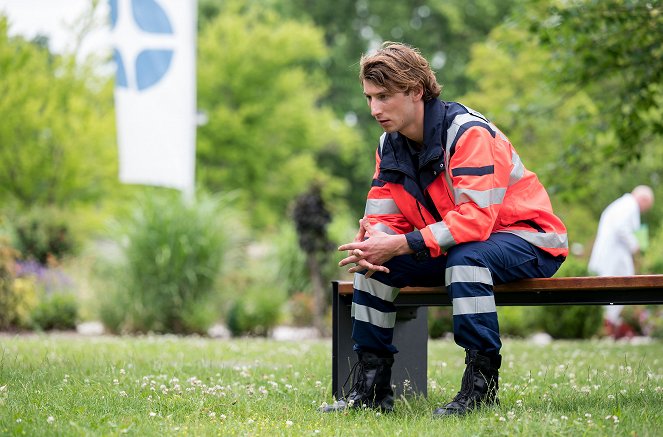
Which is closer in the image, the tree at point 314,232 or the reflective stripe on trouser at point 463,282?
the reflective stripe on trouser at point 463,282

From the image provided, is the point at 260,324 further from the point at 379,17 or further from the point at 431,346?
the point at 379,17

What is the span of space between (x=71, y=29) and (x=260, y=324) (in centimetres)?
1019

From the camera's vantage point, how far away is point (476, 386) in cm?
393

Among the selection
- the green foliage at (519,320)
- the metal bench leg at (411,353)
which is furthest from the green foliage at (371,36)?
the metal bench leg at (411,353)

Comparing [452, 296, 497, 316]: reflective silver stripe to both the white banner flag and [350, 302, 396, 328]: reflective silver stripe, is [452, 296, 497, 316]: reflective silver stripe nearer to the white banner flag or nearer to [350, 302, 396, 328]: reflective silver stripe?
[350, 302, 396, 328]: reflective silver stripe

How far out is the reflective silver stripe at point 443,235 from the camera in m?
3.90

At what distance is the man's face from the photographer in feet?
13.6

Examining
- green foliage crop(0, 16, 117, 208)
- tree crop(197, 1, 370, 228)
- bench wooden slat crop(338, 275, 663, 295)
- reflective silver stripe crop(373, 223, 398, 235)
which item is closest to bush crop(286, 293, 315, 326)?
green foliage crop(0, 16, 117, 208)

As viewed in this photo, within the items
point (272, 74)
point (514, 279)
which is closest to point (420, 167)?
point (514, 279)

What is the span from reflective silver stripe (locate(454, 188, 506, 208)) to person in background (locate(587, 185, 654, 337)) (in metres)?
8.24

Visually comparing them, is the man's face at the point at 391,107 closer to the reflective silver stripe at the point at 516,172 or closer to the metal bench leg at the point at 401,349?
the reflective silver stripe at the point at 516,172

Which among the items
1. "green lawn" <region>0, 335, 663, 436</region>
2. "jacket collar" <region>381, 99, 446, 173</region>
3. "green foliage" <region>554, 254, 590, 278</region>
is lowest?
"green foliage" <region>554, 254, 590, 278</region>

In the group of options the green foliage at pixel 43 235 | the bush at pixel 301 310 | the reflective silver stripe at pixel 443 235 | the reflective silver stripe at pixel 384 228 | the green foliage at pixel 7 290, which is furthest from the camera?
the green foliage at pixel 43 235

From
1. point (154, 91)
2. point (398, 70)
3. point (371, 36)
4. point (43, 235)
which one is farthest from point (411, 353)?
point (371, 36)
